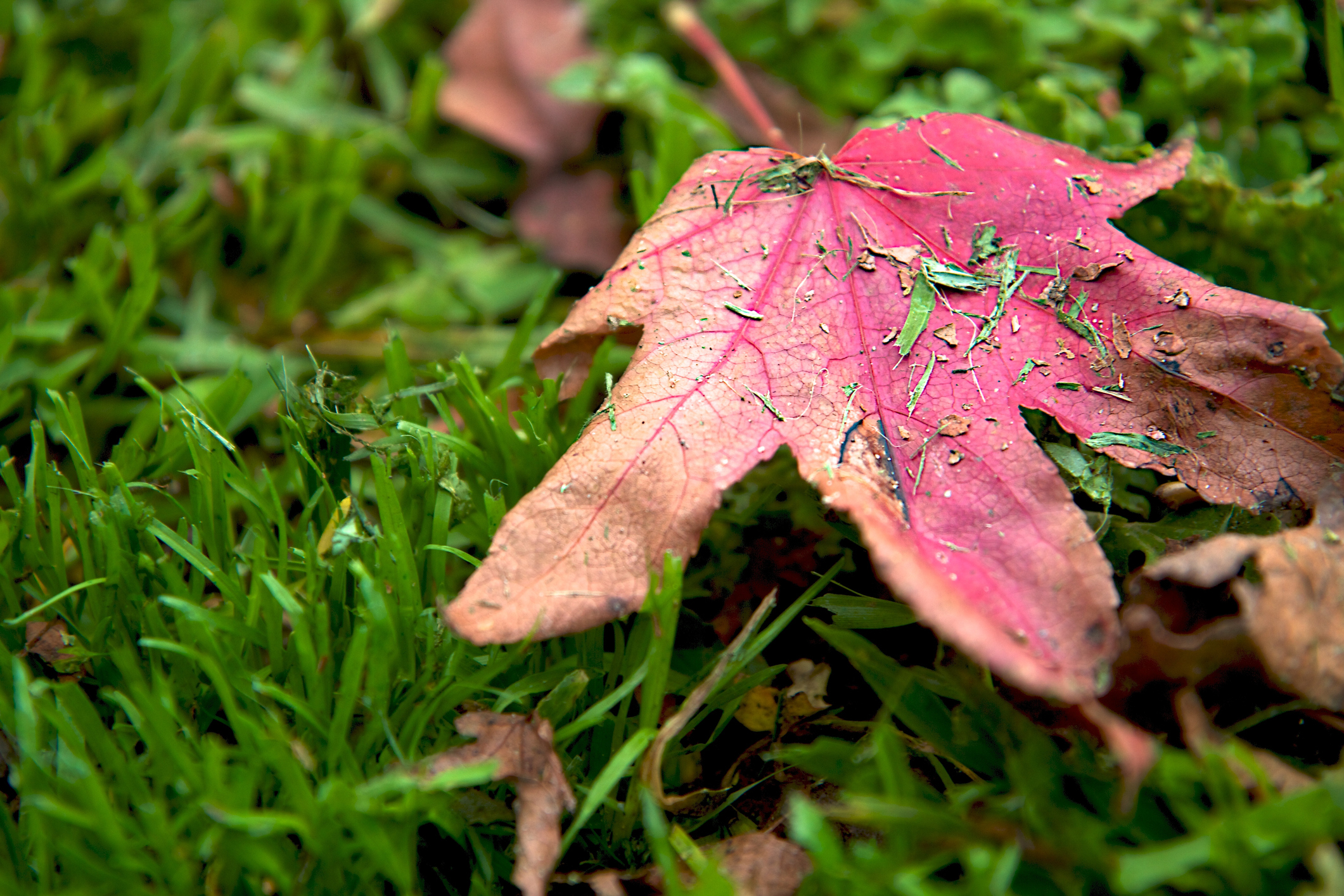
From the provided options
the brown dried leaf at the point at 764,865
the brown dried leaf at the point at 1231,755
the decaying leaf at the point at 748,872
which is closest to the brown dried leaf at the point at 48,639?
the decaying leaf at the point at 748,872

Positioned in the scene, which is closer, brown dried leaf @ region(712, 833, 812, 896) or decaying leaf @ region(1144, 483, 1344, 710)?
decaying leaf @ region(1144, 483, 1344, 710)

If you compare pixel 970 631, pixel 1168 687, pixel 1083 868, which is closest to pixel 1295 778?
pixel 1168 687

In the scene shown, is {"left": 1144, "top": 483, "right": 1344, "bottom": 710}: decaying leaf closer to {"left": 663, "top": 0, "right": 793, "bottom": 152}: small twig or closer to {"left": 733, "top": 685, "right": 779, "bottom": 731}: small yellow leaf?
{"left": 733, "top": 685, "right": 779, "bottom": 731}: small yellow leaf

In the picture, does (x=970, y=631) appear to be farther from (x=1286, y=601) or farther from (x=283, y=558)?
(x=283, y=558)

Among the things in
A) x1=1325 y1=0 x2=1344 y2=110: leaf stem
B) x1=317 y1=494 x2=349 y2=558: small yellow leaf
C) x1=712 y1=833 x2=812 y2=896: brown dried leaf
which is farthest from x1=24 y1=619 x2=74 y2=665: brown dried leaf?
x1=1325 y1=0 x2=1344 y2=110: leaf stem

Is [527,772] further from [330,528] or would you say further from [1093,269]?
[1093,269]

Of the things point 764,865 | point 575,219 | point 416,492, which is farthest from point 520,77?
point 764,865
